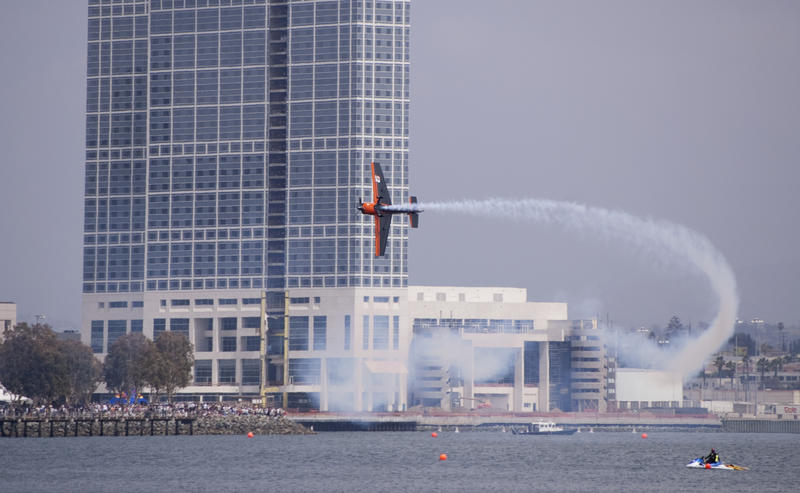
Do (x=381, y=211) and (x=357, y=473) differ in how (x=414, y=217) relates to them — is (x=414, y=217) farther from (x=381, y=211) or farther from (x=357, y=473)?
(x=357, y=473)

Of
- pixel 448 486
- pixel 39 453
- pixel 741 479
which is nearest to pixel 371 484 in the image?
pixel 448 486

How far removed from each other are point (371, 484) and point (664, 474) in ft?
116

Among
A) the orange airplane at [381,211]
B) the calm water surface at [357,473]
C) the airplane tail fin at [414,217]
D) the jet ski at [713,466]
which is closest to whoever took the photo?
the airplane tail fin at [414,217]

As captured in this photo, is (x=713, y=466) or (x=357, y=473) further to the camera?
(x=713, y=466)

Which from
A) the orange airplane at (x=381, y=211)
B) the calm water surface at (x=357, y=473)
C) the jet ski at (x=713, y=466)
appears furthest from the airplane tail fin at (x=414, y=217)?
the jet ski at (x=713, y=466)

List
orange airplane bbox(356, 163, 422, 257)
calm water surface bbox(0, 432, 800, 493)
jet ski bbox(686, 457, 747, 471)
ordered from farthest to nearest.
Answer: jet ski bbox(686, 457, 747, 471) → calm water surface bbox(0, 432, 800, 493) → orange airplane bbox(356, 163, 422, 257)

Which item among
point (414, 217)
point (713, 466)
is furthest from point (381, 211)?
point (713, 466)

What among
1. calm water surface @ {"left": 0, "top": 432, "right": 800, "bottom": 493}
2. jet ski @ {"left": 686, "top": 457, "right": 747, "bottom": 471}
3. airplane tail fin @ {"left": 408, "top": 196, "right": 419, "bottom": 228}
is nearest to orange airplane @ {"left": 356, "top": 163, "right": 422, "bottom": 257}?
airplane tail fin @ {"left": 408, "top": 196, "right": 419, "bottom": 228}

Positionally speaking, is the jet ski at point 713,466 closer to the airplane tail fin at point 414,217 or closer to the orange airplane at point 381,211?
the orange airplane at point 381,211

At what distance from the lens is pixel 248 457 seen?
194375 mm

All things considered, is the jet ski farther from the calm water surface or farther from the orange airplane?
the orange airplane

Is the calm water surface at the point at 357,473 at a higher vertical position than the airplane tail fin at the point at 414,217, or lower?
lower

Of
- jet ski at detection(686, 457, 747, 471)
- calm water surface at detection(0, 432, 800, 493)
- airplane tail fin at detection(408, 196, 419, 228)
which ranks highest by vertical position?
airplane tail fin at detection(408, 196, 419, 228)

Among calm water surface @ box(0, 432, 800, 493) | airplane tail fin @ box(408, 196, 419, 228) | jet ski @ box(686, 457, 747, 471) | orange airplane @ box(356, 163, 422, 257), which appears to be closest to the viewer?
airplane tail fin @ box(408, 196, 419, 228)
